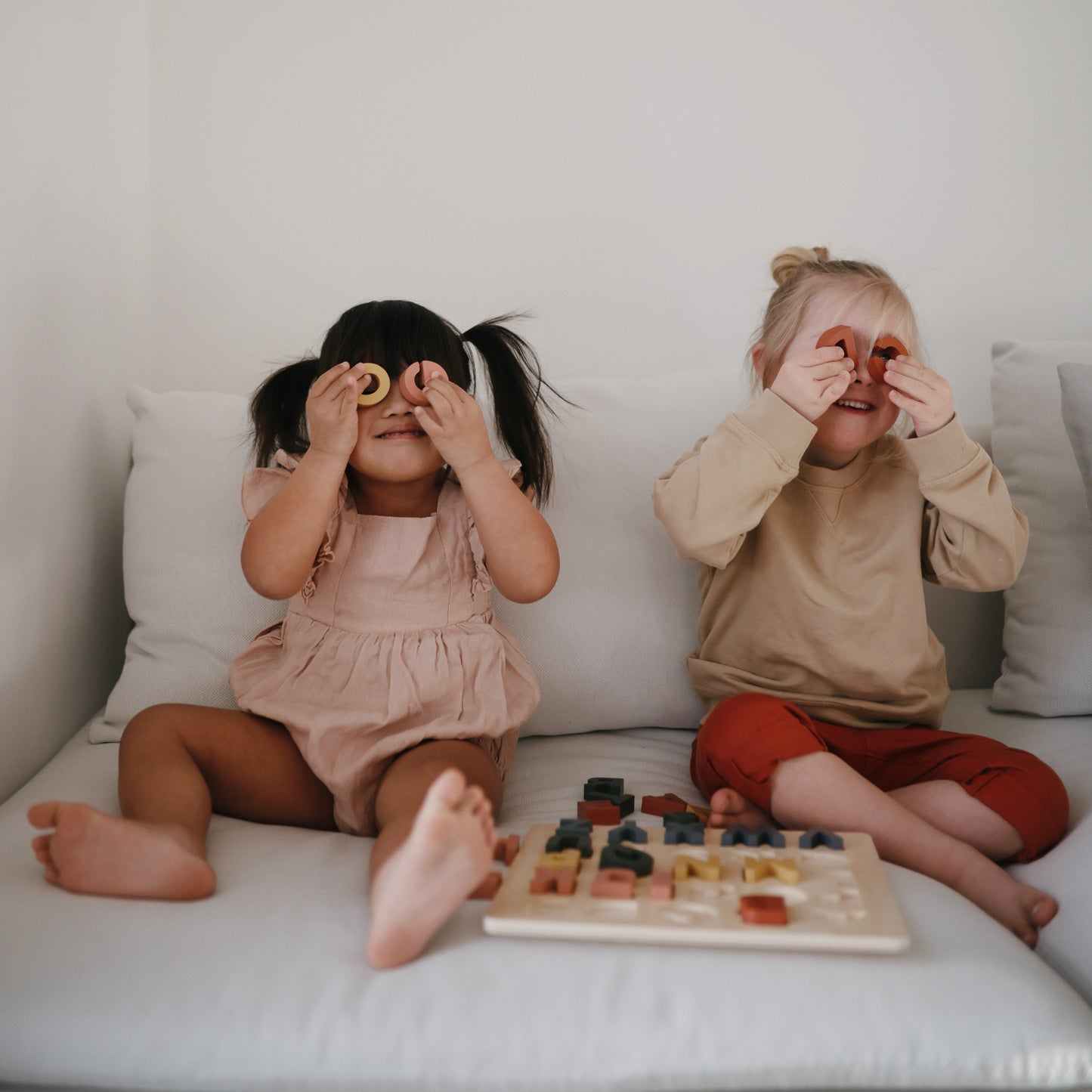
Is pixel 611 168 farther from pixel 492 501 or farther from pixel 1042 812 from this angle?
pixel 1042 812

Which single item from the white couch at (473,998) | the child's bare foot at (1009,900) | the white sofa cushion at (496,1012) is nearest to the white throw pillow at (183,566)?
the white couch at (473,998)

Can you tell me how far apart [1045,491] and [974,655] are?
0.30 metres

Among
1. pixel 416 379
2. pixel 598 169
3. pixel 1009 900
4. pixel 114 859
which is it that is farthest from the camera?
pixel 598 169

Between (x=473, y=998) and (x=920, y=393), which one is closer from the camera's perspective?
(x=473, y=998)

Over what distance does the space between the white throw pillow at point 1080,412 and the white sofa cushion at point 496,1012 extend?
0.70m

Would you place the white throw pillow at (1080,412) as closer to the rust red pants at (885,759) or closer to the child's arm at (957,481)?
the child's arm at (957,481)

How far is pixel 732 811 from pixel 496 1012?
0.43 meters

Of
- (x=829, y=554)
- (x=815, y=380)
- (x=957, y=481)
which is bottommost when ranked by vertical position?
(x=829, y=554)

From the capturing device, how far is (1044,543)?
52.1 inches

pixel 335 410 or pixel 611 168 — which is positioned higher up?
pixel 611 168

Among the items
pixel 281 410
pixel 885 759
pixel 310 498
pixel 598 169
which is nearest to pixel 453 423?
pixel 310 498

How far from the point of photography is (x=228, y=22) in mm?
1586

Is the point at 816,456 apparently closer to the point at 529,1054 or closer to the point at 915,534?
the point at 915,534

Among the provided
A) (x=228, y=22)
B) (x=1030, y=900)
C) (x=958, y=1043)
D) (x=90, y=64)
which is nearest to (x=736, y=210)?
(x=228, y=22)
